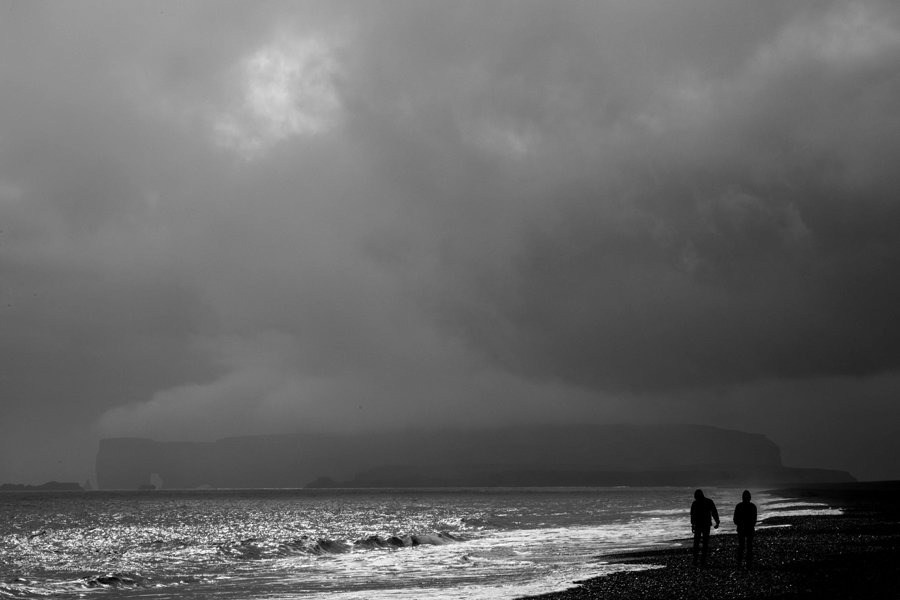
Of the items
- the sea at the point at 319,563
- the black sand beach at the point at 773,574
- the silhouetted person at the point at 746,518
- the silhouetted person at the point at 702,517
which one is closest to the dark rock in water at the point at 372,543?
the sea at the point at 319,563

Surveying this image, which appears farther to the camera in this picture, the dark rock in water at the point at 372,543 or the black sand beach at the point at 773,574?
→ the dark rock in water at the point at 372,543

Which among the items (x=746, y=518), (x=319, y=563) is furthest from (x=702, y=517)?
(x=319, y=563)

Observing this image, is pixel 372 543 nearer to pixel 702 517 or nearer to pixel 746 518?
pixel 702 517

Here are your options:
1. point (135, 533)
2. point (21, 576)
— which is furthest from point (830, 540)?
point (135, 533)

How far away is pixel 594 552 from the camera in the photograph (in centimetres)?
4659

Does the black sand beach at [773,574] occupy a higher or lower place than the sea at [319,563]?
higher

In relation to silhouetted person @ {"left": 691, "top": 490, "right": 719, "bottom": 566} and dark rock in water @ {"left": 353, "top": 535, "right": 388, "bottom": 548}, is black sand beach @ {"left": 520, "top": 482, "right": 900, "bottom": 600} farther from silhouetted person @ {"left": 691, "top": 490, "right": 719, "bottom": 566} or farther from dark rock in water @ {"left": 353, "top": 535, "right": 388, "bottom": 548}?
dark rock in water @ {"left": 353, "top": 535, "right": 388, "bottom": 548}

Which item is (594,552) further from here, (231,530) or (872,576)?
(231,530)

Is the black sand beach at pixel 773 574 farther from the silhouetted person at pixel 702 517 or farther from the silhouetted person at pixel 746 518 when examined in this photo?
the silhouetted person at pixel 746 518

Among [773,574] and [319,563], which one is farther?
[319,563]

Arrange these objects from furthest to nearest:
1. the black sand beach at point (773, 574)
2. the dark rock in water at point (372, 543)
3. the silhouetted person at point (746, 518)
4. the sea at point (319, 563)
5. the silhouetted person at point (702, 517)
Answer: the dark rock in water at point (372, 543) < the sea at point (319, 563) < the silhouetted person at point (702, 517) < the silhouetted person at point (746, 518) < the black sand beach at point (773, 574)

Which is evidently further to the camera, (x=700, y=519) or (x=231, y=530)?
(x=231, y=530)

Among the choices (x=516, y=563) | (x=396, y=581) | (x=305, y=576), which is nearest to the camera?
(x=396, y=581)

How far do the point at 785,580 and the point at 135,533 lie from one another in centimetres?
7381
